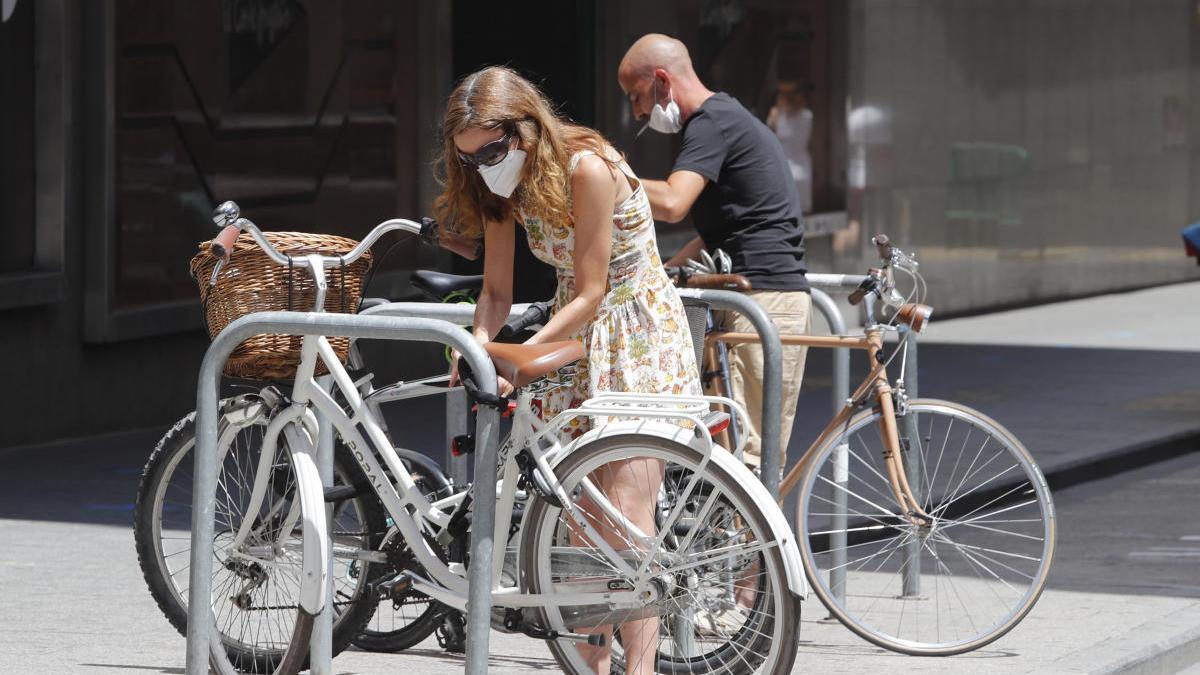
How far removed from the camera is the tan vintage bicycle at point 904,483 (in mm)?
5930

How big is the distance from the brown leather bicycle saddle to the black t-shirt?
1.61 m

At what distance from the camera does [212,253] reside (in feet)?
16.4

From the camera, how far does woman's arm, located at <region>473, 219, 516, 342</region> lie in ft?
16.2

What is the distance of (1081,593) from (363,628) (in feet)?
9.15

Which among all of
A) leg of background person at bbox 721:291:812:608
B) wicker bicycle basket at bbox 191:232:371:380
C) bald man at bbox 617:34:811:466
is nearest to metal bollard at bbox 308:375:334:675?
wicker bicycle basket at bbox 191:232:371:380

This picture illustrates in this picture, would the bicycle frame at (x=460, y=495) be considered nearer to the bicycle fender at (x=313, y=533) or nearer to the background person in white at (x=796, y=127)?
the bicycle fender at (x=313, y=533)

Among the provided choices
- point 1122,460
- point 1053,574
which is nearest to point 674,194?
point 1053,574

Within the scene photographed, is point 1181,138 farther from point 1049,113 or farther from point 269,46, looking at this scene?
point 269,46

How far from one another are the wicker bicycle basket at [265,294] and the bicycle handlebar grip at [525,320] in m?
0.41

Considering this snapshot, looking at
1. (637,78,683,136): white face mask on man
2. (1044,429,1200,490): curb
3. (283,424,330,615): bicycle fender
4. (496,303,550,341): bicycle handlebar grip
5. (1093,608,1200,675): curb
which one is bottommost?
(1093,608,1200,675): curb

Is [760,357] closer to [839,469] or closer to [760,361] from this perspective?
[760,361]

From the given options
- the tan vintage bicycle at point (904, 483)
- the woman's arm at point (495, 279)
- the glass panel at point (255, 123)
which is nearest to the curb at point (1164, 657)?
the tan vintage bicycle at point (904, 483)

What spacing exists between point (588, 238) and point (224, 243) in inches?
35.0

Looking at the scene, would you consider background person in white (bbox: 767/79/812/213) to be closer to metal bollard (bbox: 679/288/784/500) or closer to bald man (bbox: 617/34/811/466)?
bald man (bbox: 617/34/811/466)
